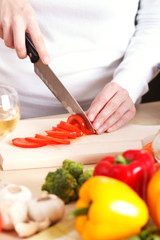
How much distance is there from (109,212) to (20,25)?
35.1 inches

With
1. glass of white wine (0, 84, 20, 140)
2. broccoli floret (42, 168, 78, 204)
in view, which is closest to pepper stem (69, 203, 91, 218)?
broccoli floret (42, 168, 78, 204)

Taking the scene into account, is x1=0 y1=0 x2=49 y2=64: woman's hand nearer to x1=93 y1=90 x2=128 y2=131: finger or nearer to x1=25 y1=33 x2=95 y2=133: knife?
x1=25 y1=33 x2=95 y2=133: knife

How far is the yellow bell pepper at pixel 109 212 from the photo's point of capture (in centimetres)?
104

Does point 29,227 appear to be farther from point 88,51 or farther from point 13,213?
point 88,51

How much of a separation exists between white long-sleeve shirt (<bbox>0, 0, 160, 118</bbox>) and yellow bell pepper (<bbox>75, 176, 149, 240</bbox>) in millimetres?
1059

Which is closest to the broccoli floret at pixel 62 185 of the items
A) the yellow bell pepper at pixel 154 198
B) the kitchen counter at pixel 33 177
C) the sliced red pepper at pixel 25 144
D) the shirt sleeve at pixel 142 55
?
the kitchen counter at pixel 33 177

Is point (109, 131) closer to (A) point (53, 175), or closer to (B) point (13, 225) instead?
(A) point (53, 175)

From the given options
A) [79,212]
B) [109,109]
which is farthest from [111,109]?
[79,212]

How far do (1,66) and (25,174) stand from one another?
753mm

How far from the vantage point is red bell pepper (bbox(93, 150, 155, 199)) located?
1132 mm

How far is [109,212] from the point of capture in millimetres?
1044

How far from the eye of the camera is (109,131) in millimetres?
1882

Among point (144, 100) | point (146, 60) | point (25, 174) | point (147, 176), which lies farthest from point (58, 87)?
point (144, 100)

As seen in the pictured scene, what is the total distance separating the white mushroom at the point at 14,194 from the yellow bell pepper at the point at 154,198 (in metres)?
0.30
